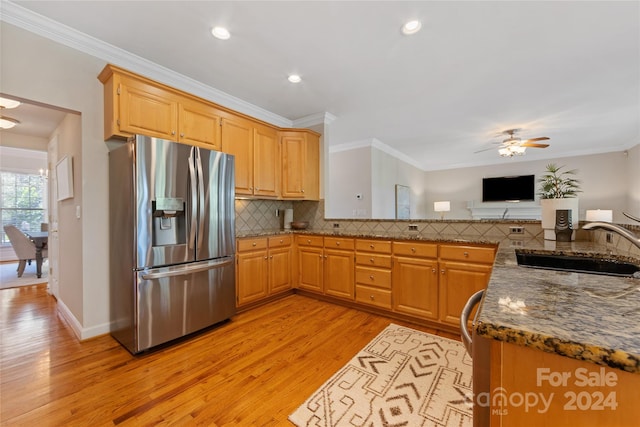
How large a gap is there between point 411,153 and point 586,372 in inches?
253

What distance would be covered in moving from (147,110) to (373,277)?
2.80m

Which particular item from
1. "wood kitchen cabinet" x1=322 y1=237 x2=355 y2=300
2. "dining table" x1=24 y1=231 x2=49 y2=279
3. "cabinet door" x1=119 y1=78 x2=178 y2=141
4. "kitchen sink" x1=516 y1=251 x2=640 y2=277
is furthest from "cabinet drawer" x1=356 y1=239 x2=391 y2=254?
"dining table" x1=24 y1=231 x2=49 y2=279

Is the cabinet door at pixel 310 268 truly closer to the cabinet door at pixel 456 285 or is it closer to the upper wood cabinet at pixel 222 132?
the upper wood cabinet at pixel 222 132

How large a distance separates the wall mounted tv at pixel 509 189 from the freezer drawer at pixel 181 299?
7169mm

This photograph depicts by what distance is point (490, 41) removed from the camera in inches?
88.4

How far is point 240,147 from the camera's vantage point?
3191 mm

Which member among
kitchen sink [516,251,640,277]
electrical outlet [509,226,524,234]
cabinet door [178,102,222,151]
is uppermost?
cabinet door [178,102,222,151]

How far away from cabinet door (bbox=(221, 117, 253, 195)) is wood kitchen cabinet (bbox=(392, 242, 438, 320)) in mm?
1927

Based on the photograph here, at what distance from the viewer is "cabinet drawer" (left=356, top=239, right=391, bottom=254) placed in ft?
9.45

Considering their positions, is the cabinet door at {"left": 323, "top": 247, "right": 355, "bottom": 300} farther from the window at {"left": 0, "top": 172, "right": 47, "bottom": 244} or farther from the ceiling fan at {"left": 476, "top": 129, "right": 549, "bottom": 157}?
the window at {"left": 0, "top": 172, "right": 47, "bottom": 244}

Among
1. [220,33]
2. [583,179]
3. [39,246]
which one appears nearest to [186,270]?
[220,33]

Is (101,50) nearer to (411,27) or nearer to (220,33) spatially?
(220,33)

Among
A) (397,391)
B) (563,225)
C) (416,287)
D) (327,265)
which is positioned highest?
(563,225)

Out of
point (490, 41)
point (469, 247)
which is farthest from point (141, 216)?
point (490, 41)
